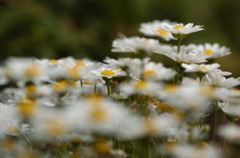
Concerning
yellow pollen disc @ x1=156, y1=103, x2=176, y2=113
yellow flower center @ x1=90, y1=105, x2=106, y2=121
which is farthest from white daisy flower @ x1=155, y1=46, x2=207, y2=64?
yellow flower center @ x1=90, y1=105, x2=106, y2=121

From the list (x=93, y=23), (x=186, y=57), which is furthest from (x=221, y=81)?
(x=93, y=23)

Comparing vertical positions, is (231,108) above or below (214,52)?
below

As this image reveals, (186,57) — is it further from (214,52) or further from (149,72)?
(214,52)

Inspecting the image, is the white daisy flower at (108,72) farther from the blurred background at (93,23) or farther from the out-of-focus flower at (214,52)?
the blurred background at (93,23)

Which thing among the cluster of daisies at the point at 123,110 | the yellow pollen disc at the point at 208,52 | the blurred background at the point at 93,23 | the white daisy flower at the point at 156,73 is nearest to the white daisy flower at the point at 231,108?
the cluster of daisies at the point at 123,110

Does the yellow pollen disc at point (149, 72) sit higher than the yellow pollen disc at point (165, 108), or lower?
higher

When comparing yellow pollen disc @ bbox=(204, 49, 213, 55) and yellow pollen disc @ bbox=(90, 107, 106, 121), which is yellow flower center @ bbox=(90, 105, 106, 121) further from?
yellow pollen disc @ bbox=(204, 49, 213, 55)

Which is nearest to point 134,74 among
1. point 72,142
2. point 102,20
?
point 72,142
